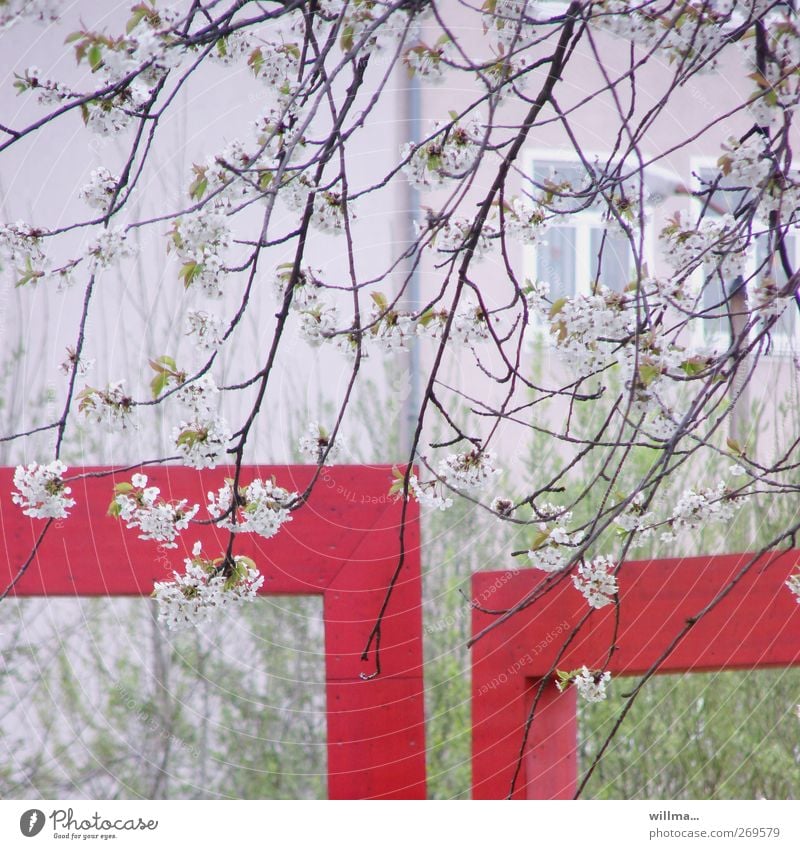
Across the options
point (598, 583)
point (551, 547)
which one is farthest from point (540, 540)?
point (598, 583)

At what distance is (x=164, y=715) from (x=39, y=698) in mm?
211

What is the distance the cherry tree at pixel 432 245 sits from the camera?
74 centimetres

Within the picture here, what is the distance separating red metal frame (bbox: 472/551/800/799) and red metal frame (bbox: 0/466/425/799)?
0.28 ft

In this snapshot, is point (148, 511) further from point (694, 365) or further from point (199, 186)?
point (694, 365)

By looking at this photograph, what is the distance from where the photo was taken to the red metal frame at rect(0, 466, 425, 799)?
1.17 meters

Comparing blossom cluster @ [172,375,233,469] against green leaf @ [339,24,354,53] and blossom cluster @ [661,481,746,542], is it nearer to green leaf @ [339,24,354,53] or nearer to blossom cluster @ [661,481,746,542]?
green leaf @ [339,24,354,53]

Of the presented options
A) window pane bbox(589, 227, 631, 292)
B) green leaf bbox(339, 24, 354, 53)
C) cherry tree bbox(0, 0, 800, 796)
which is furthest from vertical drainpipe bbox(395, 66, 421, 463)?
green leaf bbox(339, 24, 354, 53)

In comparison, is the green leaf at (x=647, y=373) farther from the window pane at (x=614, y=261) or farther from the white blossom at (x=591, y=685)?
the window pane at (x=614, y=261)

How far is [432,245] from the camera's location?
1.02 m

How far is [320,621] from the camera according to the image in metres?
1.74

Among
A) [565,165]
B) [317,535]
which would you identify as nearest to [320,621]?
[317,535]

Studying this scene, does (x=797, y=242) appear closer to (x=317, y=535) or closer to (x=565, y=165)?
(x=565, y=165)

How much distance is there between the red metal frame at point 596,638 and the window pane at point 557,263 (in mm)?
497

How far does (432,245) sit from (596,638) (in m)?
0.49
